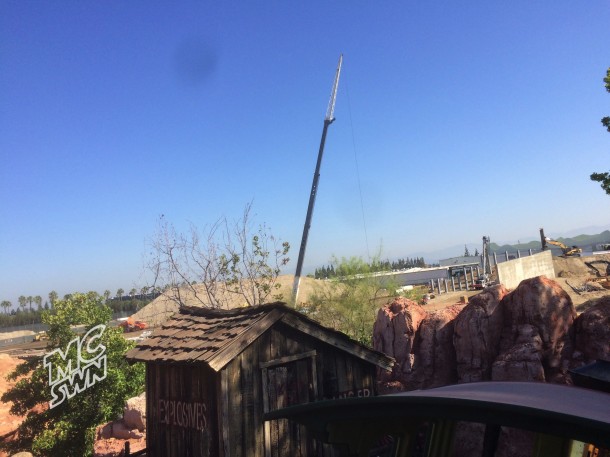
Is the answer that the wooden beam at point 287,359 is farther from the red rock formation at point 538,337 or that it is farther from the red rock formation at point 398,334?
the red rock formation at point 398,334

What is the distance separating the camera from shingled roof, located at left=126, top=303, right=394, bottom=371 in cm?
764

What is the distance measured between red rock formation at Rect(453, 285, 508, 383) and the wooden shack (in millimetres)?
3724

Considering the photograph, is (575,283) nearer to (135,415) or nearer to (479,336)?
(479,336)

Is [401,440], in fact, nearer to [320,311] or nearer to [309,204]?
[320,311]

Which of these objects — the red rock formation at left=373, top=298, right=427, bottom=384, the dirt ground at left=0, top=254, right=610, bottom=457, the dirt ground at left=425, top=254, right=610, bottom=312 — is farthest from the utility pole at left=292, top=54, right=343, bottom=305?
the red rock formation at left=373, top=298, right=427, bottom=384

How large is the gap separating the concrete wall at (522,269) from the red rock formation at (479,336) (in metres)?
18.8

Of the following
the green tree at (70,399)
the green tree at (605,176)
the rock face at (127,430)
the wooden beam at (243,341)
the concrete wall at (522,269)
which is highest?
the green tree at (605,176)

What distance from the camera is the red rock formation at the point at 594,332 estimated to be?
1038cm

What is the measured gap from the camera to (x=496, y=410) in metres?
1.60

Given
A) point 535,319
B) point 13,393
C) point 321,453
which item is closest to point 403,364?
point 535,319

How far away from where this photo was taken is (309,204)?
1649 inches

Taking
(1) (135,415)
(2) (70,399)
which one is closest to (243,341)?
(2) (70,399)

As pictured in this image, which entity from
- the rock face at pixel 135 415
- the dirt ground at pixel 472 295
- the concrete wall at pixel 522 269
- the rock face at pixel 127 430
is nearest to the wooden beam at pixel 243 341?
the dirt ground at pixel 472 295

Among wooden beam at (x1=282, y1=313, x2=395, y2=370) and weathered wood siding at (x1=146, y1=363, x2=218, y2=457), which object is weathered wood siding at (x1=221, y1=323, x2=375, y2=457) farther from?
weathered wood siding at (x1=146, y1=363, x2=218, y2=457)
